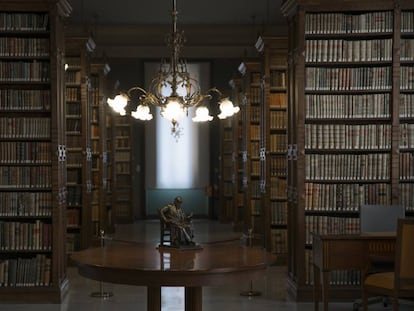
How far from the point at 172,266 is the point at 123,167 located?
13.2m

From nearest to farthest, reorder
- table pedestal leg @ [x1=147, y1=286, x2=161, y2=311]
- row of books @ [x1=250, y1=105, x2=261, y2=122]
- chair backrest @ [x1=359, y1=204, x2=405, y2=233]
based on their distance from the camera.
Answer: table pedestal leg @ [x1=147, y1=286, x2=161, y2=311] < chair backrest @ [x1=359, y1=204, x2=405, y2=233] < row of books @ [x1=250, y1=105, x2=261, y2=122]

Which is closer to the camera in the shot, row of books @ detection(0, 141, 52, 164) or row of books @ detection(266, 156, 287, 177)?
row of books @ detection(0, 141, 52, 164)

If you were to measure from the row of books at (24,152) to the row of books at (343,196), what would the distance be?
277cm

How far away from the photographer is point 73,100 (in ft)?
35.3

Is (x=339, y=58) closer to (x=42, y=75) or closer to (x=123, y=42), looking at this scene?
(x=42, y=75)

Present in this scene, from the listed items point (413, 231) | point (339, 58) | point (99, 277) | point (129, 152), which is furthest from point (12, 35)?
point (129, 152)

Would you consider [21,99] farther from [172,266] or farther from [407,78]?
[407,78]

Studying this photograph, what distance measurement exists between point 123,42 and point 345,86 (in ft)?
23.4

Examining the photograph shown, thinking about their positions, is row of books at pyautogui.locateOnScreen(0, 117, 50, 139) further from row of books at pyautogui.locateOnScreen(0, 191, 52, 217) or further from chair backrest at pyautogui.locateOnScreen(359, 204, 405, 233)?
chair backrest at pyautogui.locateOnScreen(359, 204, 405, 233)

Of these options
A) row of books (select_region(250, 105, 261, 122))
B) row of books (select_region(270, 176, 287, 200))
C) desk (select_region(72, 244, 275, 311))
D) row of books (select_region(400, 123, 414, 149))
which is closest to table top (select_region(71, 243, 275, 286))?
desk (select_region(72, 244, 275, 311))

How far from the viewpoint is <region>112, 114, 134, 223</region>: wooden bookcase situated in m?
17.8

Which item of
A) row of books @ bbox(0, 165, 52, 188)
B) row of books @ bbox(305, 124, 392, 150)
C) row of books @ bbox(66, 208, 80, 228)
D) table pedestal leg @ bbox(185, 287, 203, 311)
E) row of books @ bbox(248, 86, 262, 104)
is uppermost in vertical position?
row of books @ bbox(248, 86, 262, 104)

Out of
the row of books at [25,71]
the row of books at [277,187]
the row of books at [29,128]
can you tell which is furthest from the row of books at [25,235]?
the row of books at [277,187]

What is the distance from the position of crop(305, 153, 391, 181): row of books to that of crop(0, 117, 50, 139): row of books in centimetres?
275
